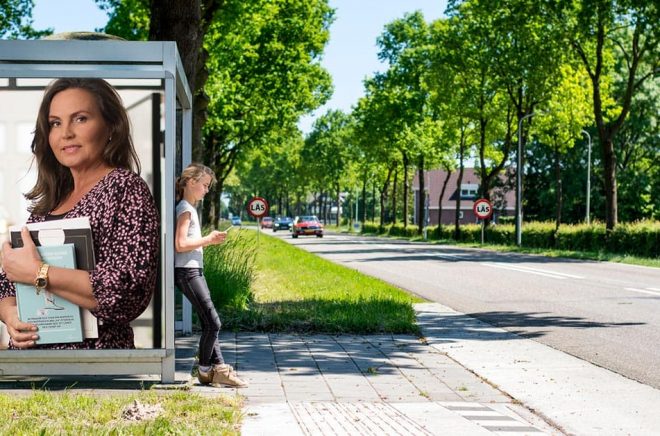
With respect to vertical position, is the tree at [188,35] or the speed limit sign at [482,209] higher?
the tree at [188,35]

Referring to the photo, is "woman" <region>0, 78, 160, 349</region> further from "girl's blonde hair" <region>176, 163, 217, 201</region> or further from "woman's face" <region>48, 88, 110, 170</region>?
"girl's blonde hair" <region>176, 163, 217, 201</region>

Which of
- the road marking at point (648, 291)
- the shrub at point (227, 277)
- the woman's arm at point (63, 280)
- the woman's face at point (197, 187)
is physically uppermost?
the woman's face at point (197, 187)

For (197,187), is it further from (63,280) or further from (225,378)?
(225,378)

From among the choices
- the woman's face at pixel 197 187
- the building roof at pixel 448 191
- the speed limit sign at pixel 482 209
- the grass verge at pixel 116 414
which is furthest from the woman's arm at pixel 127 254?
the building roof at pixel 448 191

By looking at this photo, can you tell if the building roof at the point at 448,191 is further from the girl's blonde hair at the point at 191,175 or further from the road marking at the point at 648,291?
the girl's blonde hair at the point at 191,175

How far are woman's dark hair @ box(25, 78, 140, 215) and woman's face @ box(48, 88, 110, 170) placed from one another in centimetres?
4

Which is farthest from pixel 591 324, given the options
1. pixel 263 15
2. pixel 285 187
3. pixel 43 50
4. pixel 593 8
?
pixel 285 187

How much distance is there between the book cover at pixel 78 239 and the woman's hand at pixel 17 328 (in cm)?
42

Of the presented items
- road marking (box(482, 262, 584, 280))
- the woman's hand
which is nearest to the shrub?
the woman's hand

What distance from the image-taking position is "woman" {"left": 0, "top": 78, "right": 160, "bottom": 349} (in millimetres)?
7336

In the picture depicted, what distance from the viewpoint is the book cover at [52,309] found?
7.34 meters

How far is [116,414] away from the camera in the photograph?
5.94m

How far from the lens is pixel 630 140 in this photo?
72.9 metres

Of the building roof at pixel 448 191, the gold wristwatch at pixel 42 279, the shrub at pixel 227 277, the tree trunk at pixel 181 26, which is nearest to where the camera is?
the gold wristwatch at pixel 42 279
